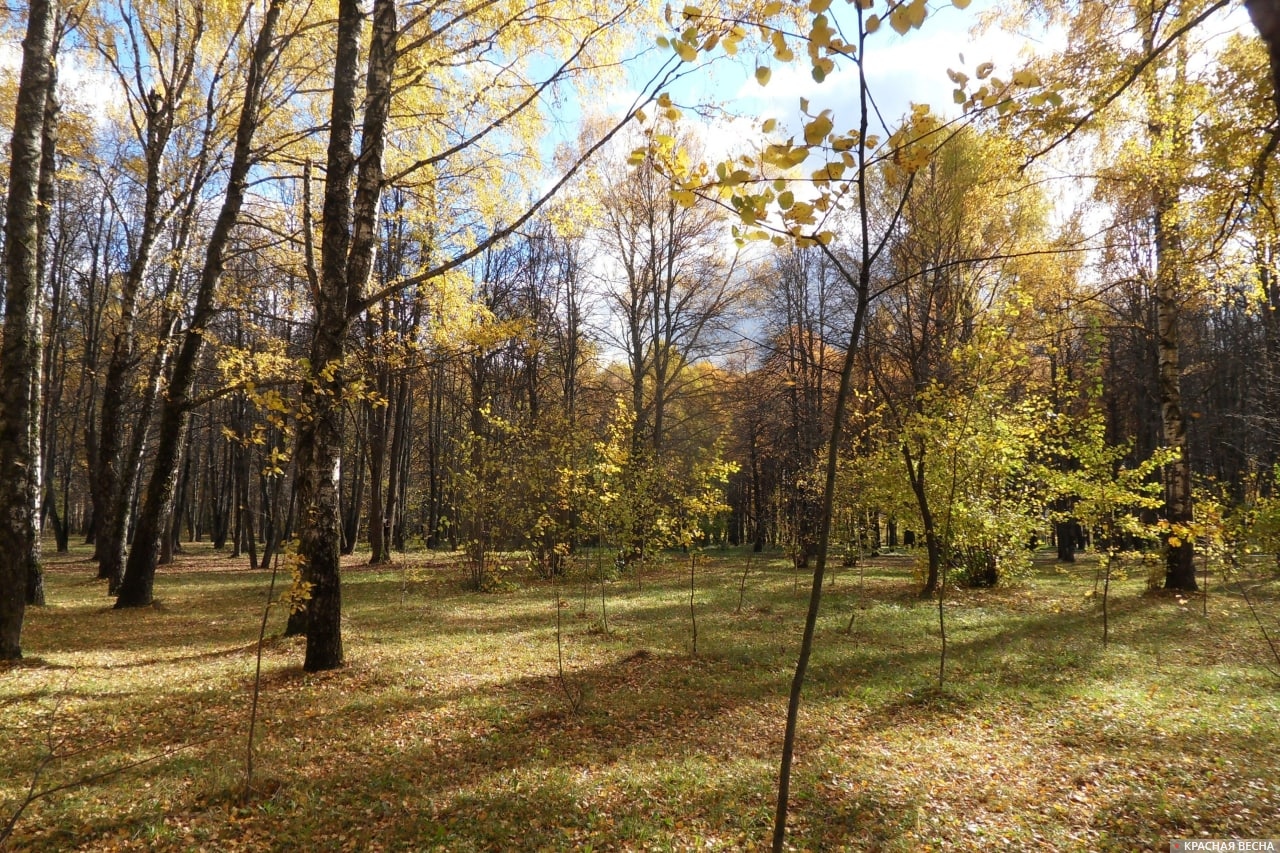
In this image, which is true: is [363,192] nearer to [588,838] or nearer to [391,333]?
[391,333]

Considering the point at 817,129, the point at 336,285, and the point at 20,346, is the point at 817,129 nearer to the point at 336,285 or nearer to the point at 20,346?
the point at 336,285

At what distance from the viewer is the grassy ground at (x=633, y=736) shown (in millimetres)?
3520

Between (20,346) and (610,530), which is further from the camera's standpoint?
(610,530)

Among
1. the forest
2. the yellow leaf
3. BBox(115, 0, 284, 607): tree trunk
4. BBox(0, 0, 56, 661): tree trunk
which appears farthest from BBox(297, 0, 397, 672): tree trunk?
the yellow leaf

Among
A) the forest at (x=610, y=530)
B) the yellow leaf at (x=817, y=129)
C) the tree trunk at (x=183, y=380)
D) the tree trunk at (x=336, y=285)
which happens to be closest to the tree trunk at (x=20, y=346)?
the forest at (x=610, y=530)

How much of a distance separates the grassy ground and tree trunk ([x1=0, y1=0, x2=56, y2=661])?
3.18 ft

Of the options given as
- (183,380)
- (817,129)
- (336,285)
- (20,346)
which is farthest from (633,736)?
(183,380)

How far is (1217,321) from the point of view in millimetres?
23750

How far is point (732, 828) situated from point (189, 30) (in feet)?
47.4

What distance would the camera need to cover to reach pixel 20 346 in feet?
19.0

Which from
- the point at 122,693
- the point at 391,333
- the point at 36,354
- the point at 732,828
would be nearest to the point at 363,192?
the point at 391,333

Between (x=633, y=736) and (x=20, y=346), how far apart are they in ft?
23.0

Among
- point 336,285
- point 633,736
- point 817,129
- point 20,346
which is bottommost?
point 633,736

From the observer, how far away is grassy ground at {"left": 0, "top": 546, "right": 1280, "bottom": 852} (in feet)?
11.5
